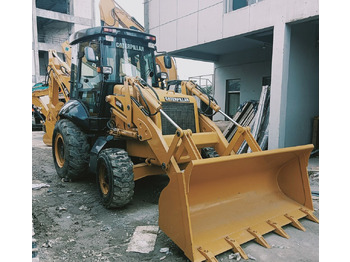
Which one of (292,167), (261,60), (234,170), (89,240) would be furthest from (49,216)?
(261,60)

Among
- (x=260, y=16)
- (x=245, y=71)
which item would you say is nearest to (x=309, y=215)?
(x=260, y=16)

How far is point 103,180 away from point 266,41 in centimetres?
741

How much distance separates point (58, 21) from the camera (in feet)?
89.8

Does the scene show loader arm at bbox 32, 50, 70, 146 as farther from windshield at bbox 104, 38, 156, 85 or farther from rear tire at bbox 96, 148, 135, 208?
rear tire at bbox 96, 148, 135, 208

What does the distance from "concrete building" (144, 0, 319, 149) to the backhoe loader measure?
2.81 meters

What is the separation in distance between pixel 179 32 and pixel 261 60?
11.4 ft

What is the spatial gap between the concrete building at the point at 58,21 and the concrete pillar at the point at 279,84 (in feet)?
80.5

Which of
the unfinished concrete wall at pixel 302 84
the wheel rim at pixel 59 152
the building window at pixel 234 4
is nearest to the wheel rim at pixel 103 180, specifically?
the wheel rim at pixel 59 152

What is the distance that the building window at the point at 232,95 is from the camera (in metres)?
11.8

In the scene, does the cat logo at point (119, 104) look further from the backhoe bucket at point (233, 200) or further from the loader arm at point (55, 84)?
the loader arm at point (55, 84)

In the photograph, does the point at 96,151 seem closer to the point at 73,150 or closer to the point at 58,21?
the point at 73,150

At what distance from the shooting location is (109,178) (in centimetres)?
404

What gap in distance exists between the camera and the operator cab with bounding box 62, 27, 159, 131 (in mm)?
4828

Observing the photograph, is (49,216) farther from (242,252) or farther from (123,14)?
(123,14)
